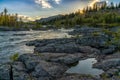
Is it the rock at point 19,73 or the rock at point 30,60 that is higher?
the rock at point 30,60

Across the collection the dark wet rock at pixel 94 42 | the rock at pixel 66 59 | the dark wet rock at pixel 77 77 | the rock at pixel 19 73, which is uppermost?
→ the dark wet rock at pixel 94 42

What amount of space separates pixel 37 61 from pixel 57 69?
16.0 feet

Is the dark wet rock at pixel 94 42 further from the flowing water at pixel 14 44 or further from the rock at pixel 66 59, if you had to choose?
the rock at pixel 66 59

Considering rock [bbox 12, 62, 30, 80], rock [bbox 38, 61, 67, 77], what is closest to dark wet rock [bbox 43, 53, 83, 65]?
rock [bbox 38, 61, 67, 77]

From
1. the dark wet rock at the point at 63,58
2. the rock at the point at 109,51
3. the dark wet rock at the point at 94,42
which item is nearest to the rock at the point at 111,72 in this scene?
the dark wet rock at the point at 63,58

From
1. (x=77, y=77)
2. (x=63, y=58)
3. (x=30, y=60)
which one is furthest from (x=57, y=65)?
(x=77, y=77)

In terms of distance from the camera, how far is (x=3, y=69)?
39.1m

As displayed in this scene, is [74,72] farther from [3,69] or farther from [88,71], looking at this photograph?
[3,69]

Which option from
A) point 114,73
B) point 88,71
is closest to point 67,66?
point 88,71

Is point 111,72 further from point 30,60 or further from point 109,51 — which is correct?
point 109,51

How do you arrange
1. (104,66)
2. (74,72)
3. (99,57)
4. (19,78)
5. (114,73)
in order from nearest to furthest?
(19,78), (114,73), (74,72), (104,66), (99,57)

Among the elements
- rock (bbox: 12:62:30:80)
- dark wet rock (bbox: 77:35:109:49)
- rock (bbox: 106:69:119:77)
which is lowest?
rock (bbox: 106:69:119:77)

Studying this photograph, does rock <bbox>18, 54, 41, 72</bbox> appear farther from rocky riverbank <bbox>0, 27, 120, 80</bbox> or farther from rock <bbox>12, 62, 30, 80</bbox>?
rock <bbox>12, 62, 30, 80</bbox>

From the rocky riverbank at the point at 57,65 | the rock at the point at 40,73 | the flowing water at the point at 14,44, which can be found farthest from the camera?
the flowing water at the point at 14,44
